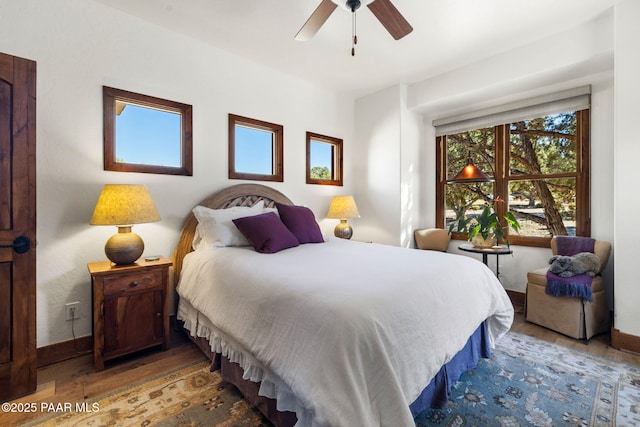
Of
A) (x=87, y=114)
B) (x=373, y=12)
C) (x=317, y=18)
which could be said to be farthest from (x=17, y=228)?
(x=373, y=12)

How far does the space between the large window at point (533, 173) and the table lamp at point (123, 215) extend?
3.13 meters

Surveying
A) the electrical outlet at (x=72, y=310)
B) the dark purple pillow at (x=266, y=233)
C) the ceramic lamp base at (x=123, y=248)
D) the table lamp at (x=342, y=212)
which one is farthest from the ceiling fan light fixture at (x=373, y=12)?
the electrical outlet at (x=72, y=310)

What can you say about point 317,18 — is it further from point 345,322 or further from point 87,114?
point 345,322

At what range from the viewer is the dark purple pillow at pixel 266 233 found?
2.45 meters

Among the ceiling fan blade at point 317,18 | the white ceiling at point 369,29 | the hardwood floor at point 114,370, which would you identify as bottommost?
the hardwood floor at point 114,370

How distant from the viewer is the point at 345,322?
3.82 feet

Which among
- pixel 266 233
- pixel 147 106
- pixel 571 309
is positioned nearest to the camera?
pixel 266 233

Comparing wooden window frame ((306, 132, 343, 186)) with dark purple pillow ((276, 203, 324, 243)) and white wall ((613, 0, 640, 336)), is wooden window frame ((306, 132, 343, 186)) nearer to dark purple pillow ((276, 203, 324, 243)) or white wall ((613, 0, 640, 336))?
dark purple pillow ((276, 203, 324, 243))

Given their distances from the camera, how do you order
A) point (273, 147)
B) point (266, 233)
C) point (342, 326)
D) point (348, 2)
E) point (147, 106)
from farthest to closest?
1. point (273, 147)
2. point (147, 106)
3. point (266, 233)
4. point (348, 2)
5. point (342, 326)

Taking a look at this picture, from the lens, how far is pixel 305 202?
13.1 feet

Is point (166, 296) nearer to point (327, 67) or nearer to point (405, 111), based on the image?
point (327, 67)

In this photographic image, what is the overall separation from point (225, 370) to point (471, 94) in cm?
388

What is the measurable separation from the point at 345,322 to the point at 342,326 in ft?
0.07

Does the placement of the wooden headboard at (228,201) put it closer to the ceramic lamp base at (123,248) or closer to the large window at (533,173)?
the ceramic lamp base at (123,248)
